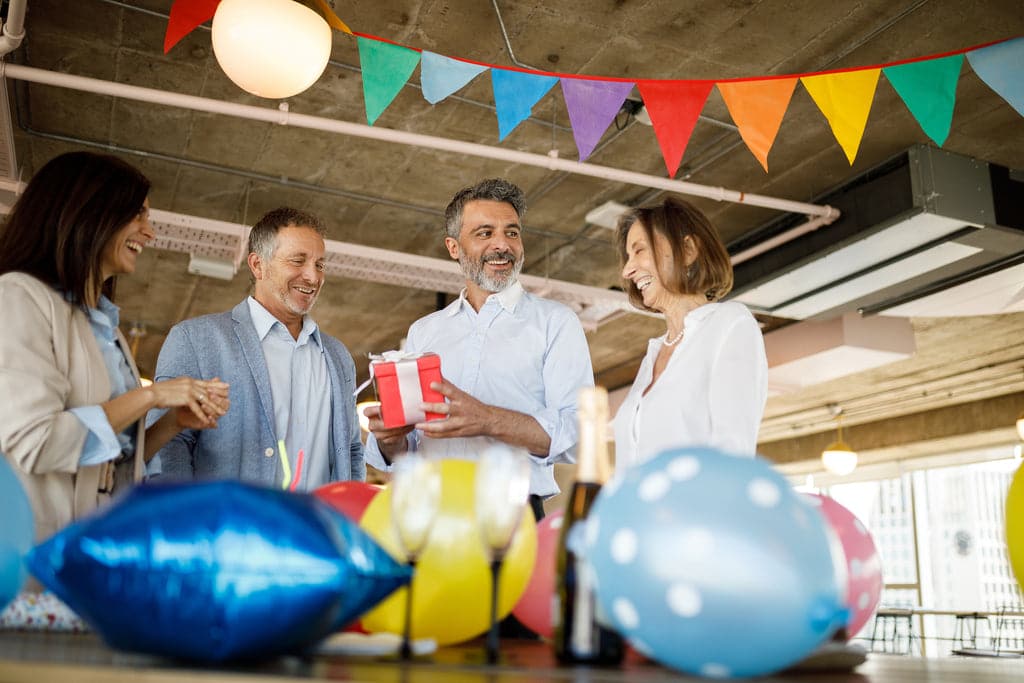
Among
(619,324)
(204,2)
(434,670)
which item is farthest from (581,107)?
(619,324)

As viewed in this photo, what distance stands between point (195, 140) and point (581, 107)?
2.79 m

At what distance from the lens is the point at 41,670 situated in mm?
669

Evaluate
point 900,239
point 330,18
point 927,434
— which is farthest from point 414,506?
point 927,434

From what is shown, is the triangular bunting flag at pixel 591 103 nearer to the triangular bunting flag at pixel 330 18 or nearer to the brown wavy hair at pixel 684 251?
the triangular bunting flag at pixel 330 18

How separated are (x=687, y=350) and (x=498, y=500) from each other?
2.95ft

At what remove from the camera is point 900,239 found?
16.8 feet

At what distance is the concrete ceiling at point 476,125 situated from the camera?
400 cm

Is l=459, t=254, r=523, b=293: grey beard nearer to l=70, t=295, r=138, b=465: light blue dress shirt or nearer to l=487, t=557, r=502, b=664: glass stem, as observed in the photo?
l=70, t=295, r=138, b=465: light blue dress shirt

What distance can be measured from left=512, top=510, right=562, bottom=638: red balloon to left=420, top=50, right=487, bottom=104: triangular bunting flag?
2.57 metres

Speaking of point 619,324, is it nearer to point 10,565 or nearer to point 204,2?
point 204,2

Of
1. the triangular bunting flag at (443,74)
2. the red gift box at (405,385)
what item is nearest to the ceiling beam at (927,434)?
the triangular bunting flag at (443,74)

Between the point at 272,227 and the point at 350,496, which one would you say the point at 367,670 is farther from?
the point at 272,227

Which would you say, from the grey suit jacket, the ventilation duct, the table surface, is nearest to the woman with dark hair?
the grey suit jacket

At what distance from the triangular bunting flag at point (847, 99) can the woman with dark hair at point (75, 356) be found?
2631 millimetres
